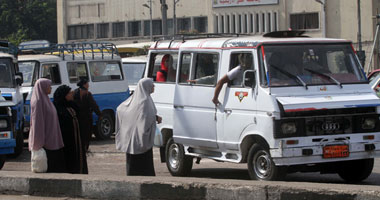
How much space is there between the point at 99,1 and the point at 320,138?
237 ft

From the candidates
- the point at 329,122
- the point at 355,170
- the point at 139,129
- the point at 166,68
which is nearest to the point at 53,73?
the point at 166,68

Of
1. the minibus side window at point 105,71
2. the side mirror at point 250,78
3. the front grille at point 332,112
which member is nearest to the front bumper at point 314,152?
the front grille at point 332,112

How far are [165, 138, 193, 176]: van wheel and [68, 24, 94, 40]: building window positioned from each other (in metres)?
71.5

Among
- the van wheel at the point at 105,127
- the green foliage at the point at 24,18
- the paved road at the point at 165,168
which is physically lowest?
the paved road at the point at 165,168

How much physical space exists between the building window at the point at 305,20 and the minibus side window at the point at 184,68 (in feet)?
187

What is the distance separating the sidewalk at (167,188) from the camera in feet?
25.3

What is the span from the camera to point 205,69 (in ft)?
38.3

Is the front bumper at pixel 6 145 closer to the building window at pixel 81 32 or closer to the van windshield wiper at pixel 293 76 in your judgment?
the van windshield wiper at pixel 293 76

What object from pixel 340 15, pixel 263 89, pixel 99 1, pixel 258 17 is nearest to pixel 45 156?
pixel 263 89

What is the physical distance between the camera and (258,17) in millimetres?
73312

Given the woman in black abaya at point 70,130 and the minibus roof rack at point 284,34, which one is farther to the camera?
the minibus roof rack at point 284,34

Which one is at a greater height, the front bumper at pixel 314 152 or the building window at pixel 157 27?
the building window at pixel 157 27

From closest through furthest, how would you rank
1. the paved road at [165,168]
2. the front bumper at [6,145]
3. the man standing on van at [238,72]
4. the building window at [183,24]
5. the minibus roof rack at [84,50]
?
1. the man standing on van at [238,72]
2. the paved road at [165,168]
3. the front bumper at [6,145]
4. the minibus roof rack at [84,50]
5. the building window at [183,24]

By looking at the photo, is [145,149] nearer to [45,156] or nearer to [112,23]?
[45,156]
